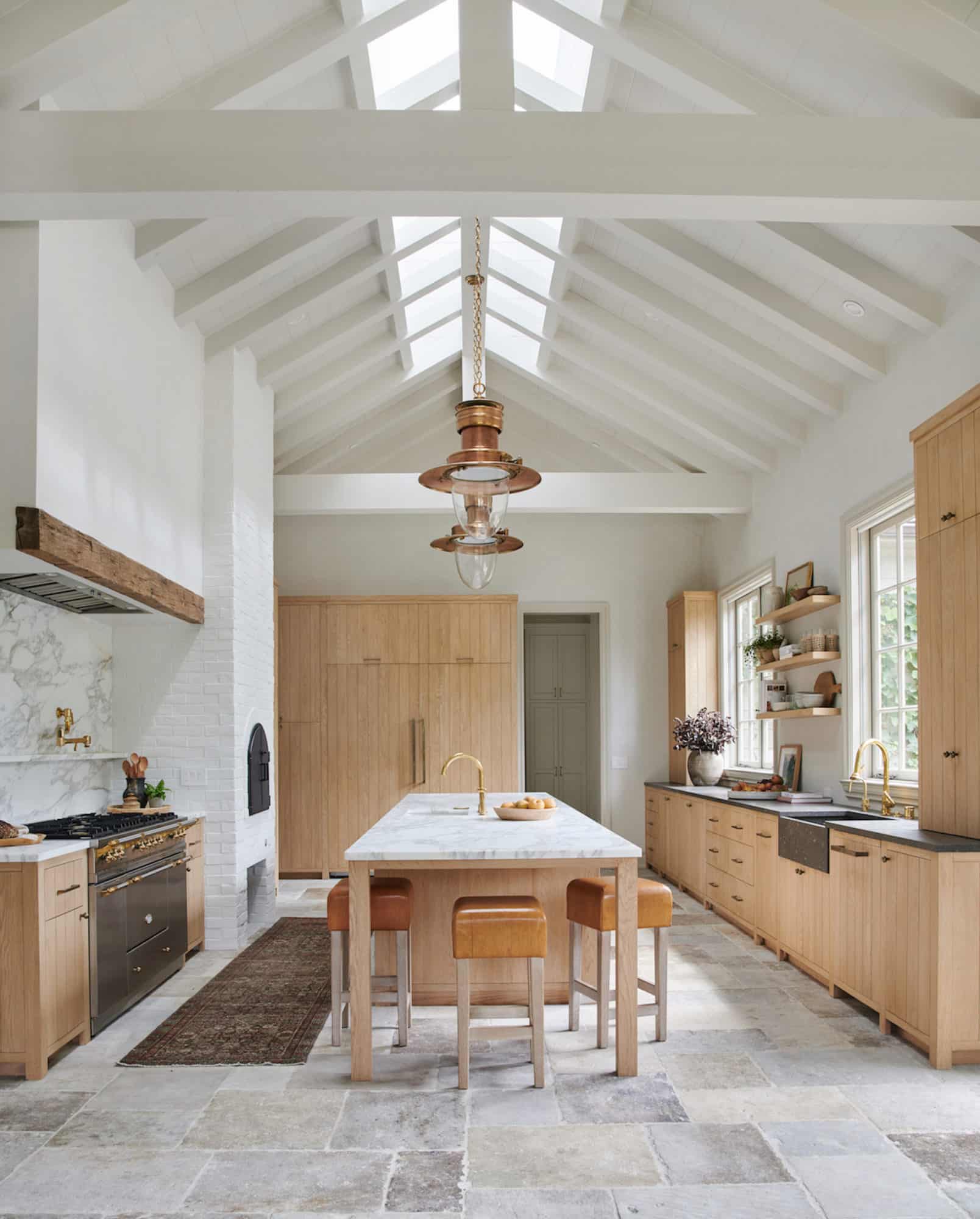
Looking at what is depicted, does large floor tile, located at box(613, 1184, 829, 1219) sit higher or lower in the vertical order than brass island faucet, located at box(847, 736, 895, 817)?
lower

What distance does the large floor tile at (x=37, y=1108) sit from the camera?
3434mm

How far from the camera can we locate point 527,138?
3.57 m

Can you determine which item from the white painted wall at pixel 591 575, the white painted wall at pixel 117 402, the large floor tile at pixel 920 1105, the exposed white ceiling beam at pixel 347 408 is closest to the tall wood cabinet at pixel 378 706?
the white painted wall at pixel 591 575

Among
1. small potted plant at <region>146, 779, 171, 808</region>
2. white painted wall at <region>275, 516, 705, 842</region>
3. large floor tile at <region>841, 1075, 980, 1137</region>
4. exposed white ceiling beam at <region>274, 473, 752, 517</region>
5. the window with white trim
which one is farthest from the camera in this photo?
white painted wall at <region>275, 516, 705, 842</region>

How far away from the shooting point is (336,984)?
4258 mm

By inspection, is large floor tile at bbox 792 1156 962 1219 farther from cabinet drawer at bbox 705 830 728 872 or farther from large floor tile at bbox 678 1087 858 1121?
cabinet drawer at bbox 705 830 728 872

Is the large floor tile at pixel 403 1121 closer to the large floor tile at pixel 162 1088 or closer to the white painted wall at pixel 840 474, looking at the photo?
the large floor tile at pixel 162 1088

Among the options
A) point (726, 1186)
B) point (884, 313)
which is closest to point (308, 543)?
point (884, 313)

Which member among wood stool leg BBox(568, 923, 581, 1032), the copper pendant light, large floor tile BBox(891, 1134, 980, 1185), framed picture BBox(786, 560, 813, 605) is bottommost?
large floor tile BBox(891, 1134, 980, 1185)

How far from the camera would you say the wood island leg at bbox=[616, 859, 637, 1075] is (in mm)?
3838

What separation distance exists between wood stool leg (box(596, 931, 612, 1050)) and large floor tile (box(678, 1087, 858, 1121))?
0.56 metres

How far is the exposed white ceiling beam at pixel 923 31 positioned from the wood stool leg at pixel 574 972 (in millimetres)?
3494

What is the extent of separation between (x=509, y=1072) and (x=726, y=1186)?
1140mm

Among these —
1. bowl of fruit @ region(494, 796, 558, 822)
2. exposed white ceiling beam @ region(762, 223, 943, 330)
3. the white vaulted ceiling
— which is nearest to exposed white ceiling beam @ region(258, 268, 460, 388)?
the white vaulted ceiling
